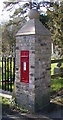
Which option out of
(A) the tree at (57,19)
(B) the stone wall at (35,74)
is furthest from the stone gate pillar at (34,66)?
(A) the tree at (57,19)

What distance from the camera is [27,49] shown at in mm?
4121

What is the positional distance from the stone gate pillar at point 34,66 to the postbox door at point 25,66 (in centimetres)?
8

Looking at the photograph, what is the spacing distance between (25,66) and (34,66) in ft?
1.10

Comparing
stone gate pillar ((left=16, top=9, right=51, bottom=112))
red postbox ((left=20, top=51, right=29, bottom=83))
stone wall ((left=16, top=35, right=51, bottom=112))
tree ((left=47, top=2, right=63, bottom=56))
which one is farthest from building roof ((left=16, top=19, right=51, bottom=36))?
tree ((left=47, top=2, right=63, bottom=56))

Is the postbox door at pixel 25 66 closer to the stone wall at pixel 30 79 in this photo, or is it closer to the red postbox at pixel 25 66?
the red postbox at pixel 25 66

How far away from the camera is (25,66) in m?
4.19

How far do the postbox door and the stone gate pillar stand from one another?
0.08m

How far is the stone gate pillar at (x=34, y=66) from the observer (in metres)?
4.00

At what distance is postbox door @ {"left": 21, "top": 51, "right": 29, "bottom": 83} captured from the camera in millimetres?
4137

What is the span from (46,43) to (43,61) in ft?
1.85

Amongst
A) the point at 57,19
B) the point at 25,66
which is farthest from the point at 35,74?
the point at 57,19

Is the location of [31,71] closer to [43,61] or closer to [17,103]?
[43,61]

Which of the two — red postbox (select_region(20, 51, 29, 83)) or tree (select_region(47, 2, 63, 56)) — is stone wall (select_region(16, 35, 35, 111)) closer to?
red postbox (select_region(20, 51, 29, 83))

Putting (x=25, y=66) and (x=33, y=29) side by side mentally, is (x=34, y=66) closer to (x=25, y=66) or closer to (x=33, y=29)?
(x=25, y=66)
